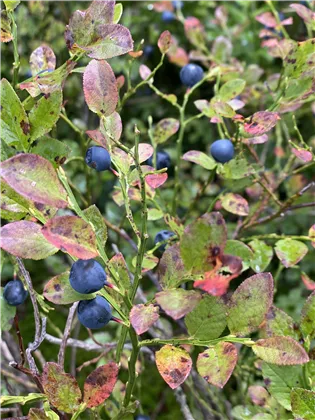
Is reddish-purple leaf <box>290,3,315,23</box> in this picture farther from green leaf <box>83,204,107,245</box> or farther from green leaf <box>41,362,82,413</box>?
green leaf <box>41,362,82,413</box>

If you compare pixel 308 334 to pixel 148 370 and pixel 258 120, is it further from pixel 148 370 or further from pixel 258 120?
pixel 148 370

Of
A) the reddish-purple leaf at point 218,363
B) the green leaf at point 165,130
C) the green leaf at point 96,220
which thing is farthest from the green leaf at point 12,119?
the green leaf at point 165,130

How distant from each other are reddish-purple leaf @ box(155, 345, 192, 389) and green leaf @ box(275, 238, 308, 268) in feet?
1.10

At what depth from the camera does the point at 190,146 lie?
2018 mm

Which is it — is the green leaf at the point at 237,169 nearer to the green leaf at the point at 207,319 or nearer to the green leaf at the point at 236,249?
the green leaf at the point at 236,249

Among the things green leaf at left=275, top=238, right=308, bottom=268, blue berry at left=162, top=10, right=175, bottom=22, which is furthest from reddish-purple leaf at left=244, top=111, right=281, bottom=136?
blue berry at left=162, top=10, right=175, bottom=22

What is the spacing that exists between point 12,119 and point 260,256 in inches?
20.3

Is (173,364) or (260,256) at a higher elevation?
(173,364)

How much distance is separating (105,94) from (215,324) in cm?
31

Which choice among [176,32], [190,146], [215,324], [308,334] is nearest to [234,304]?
[215,324]

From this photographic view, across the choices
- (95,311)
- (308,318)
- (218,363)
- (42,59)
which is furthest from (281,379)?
(42,59)

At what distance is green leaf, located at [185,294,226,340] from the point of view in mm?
644

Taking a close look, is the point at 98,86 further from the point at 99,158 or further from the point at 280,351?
the point at 280,351

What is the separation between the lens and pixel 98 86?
2.13 ft
